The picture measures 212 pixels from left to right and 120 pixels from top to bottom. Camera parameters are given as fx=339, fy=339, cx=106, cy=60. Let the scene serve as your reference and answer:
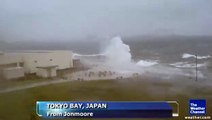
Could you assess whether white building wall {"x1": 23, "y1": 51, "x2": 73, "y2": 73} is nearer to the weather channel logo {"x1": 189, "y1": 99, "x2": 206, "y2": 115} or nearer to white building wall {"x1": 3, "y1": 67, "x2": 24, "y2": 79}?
Answer: white building wall {"x1": 3, "y1": 67, "x2": 24, "y2": 79}

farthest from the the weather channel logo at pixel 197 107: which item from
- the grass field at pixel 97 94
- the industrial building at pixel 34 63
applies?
the industrial building at pixel 34 63

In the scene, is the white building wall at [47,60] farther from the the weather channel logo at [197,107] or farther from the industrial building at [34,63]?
the the weather channel logo at [197,107]

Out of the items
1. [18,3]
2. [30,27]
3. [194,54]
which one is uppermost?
[18,3]

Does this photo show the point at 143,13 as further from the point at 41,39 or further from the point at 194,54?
the point at 41,39

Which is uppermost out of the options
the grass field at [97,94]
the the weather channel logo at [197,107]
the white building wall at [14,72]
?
the white building wall at [14,72]

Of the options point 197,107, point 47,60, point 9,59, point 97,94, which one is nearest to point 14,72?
point 9,59

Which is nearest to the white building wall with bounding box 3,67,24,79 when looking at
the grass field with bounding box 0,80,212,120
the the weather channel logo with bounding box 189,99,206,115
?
the grass field with bounding box 0,80,212,120

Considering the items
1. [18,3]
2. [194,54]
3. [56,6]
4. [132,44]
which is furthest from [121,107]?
[18,3]
